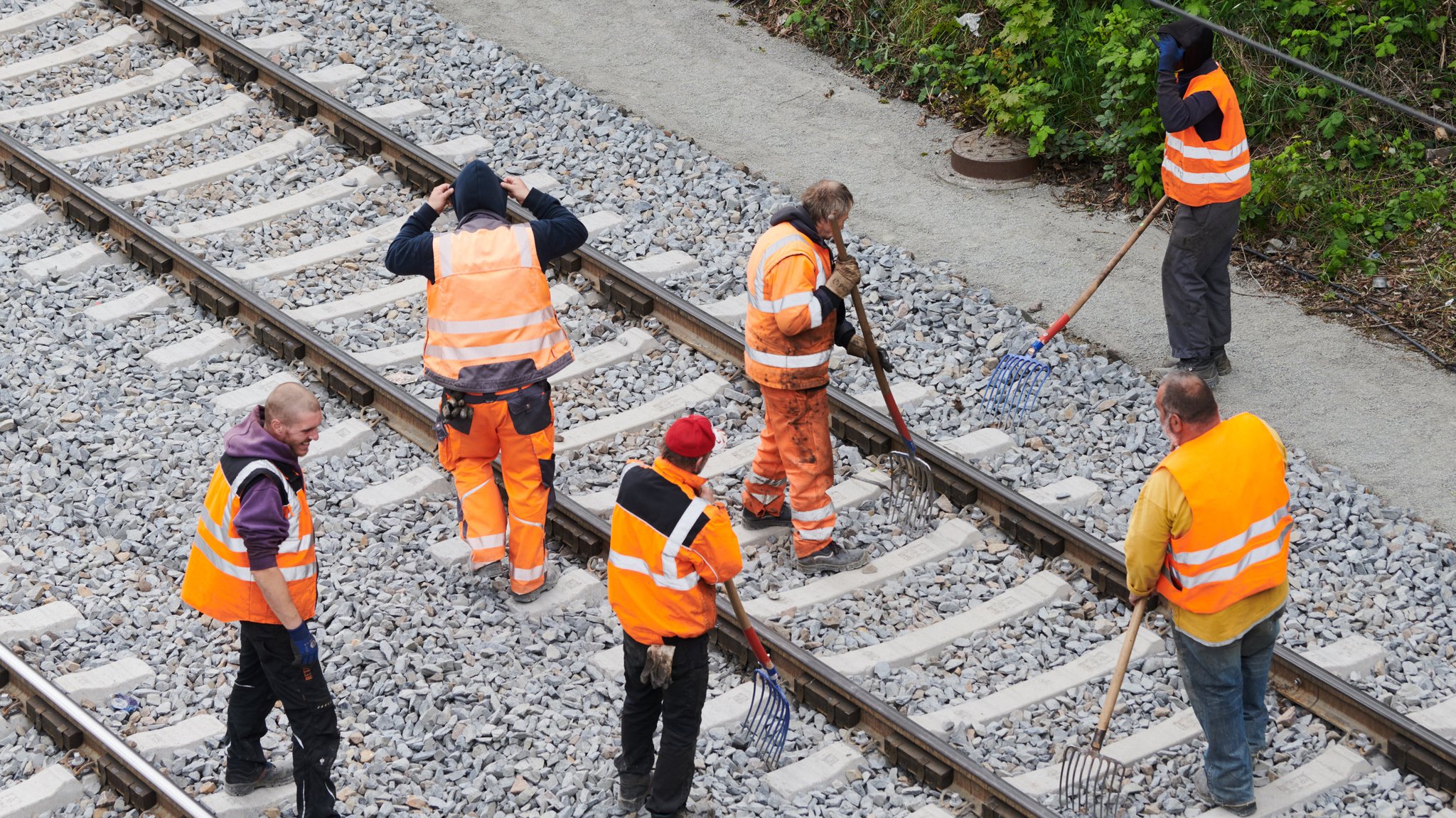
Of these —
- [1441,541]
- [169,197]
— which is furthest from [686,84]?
[1441,541]

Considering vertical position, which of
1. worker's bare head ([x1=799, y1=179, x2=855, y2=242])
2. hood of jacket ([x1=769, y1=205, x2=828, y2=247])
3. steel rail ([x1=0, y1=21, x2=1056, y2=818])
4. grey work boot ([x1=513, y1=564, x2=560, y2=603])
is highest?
worker's bare head ([x1=799, y1=179, x2=855, y2=242])

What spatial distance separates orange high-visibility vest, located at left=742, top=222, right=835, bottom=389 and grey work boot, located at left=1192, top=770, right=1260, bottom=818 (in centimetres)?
237

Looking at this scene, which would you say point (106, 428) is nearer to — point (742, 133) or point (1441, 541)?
point (742, 133)

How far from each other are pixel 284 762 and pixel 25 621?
56.3 inches

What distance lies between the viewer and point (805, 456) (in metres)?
8.00

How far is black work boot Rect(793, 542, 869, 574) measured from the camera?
804 cm

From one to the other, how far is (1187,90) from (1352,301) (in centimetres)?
215

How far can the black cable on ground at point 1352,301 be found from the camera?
32.3ft

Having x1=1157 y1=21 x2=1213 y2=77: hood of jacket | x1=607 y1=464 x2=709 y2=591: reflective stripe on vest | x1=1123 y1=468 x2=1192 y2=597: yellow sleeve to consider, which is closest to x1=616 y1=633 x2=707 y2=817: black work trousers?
x1=607 y1=464 x2=709 y2=591: reflective stripe on vest

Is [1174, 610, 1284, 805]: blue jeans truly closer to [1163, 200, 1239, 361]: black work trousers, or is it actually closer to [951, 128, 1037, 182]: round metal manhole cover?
[1163, 200, 1239, 361]: black work trousers

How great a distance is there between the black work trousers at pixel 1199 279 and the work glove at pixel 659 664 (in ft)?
14.2

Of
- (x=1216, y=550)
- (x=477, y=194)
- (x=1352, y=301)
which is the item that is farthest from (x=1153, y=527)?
(x=1352, y=301)

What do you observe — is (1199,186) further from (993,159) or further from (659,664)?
(659,664)

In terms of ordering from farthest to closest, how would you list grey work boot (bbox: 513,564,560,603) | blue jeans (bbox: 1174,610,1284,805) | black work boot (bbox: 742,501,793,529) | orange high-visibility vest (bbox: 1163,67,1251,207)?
1. orange high-visibility vest (bbox: 1163,67,1251,207)
2. black work boot (bbox: 742,501,793,529)
3. grey work boot (bbox: 513,564,560,603)
4. blue jeans (bbox: 1174,610,1284,805)
